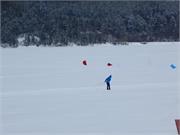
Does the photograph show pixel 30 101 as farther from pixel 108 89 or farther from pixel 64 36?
pixel 64 36

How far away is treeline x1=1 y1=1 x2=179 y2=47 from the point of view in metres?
63.2

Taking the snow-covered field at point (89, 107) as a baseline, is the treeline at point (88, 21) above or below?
above

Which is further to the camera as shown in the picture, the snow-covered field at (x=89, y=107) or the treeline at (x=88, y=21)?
the treeline at (x=88, y=21)

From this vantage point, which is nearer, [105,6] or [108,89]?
[108,89]

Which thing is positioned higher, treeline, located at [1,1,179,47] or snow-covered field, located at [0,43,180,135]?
treeline, located at [1,1,179,47]

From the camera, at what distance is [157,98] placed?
10.1 metres

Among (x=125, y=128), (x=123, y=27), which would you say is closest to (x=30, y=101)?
(x=125, y=128)

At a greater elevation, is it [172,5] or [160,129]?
[172,5]

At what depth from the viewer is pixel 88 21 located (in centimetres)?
7506

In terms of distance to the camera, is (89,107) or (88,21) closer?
(89,107)

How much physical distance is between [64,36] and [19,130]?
58.4 m

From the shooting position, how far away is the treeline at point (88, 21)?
63219 millimetres

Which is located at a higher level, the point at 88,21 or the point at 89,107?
the point at 88,21

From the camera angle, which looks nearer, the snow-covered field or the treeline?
the snow-covered field
